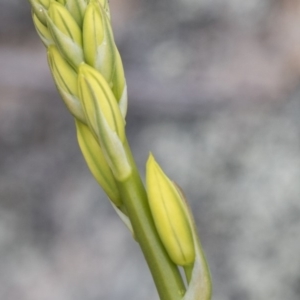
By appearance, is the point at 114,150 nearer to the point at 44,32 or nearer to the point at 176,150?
the point at 44,32

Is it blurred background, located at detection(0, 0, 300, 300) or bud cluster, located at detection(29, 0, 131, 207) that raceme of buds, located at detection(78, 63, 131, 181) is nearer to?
bud cluster, located at detection(29, 0, 131, 207)

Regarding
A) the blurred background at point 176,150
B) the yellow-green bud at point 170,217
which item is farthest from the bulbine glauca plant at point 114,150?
the blurred background at point 176,150

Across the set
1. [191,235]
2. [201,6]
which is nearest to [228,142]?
[201,6]

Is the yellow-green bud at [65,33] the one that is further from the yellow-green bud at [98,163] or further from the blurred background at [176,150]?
the blurred background at [176,150]

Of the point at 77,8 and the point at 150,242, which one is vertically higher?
the point at 77,8

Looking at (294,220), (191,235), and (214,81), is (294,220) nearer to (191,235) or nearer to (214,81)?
(214,81)

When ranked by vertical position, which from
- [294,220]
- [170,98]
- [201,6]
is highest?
[201,6]

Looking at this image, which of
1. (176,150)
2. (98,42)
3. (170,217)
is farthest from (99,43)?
(176,150)

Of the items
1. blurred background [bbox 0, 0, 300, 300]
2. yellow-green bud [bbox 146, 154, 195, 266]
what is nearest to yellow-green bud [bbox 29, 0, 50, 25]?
yellow-green bud [bbox 146, 154, 195, 266]
